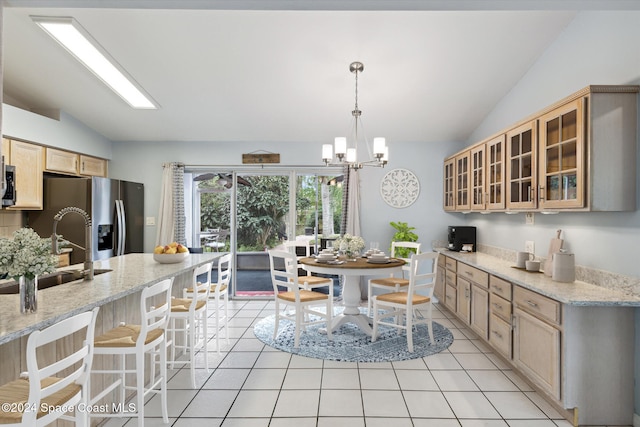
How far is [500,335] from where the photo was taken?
3.12 metres

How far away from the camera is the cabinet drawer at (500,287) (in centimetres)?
299

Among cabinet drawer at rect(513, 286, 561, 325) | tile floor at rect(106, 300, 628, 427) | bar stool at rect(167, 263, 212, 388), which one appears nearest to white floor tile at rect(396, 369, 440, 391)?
tile floor at rect(106, 300, 628, 427)

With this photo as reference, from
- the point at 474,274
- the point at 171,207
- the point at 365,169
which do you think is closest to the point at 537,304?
the point at 474,274

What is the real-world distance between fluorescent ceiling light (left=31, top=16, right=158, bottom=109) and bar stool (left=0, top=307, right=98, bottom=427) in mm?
2649

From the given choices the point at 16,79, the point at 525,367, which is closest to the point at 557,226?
the point at 525,367

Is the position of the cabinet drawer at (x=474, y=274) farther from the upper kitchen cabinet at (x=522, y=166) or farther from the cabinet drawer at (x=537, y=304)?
the upper kitchen cabinet at (x=522, y=166)

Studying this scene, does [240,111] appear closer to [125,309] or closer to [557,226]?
[125,309]

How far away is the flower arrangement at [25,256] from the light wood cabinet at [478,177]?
386 cm

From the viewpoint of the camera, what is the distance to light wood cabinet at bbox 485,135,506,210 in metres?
3.55

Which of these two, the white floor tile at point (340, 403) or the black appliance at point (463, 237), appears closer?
the white floor tile at point (340, 403)

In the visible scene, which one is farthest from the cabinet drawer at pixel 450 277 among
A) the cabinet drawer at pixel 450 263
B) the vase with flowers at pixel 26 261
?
the vase with flowers at pixel 26 261

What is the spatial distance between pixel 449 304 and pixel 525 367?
1.79m

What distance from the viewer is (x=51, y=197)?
4156 mm

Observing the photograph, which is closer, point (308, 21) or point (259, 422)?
point (259, 422)
